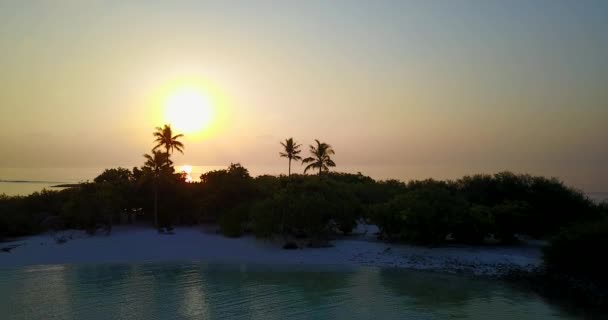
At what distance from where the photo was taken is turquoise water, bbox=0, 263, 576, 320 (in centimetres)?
1769

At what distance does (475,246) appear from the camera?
102 feet

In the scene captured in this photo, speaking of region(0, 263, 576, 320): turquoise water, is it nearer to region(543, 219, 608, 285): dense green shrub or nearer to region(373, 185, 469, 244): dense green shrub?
region(543, 219, 608, 285): dense green shrub

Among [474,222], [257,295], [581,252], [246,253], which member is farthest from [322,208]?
[581,252]

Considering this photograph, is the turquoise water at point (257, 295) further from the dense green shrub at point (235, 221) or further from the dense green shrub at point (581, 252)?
the dense green shrub at point (235, 221)

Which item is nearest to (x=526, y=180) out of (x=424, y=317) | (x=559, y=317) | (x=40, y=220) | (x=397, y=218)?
(x=397, y=218)

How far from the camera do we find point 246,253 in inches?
1267

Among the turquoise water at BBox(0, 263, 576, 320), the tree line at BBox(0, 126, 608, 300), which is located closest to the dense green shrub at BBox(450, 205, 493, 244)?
the tree line at BBox(0, 126, 608, 300)

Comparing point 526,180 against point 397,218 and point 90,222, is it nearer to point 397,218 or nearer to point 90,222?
point 397,218

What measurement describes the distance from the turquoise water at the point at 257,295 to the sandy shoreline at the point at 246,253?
233 centimetres

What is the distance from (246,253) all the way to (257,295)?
463 inches

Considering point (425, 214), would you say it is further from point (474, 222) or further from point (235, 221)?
point (235, 221)

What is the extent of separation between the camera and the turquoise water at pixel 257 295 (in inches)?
696

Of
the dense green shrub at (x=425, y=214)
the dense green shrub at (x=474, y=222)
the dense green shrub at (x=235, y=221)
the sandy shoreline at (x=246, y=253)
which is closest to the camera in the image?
the sandy shoreline at (x=246, y=253)

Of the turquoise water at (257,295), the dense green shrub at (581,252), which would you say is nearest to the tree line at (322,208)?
the dense green shrub at (581,252)
